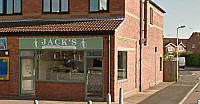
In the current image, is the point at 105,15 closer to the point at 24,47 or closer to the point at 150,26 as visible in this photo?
the point at 24,47

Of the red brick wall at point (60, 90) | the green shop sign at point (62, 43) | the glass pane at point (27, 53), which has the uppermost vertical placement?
the green shop sign at point (62, 43)

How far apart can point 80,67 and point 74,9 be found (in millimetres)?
3643

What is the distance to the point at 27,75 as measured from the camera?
18.0 meters

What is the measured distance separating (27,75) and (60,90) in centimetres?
240

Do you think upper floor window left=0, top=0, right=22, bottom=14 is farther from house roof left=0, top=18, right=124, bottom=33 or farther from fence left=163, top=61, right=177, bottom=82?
fence left=163, top=61, right=177, bottom=82

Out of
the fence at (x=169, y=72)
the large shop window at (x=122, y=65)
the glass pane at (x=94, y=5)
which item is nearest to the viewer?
the large shop window at (x=122, y=65)

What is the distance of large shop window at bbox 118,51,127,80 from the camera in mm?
16984

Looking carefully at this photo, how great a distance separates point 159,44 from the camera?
2802cm

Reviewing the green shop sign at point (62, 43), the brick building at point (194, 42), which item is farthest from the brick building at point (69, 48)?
the brick building at point (194, 42)

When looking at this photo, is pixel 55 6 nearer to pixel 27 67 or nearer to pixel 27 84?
pixel 27 67

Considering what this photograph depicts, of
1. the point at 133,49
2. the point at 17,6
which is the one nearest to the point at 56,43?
the point at 17,6

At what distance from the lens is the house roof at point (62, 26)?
54.1 ft

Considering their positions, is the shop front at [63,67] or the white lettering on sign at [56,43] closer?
the shop front at [63,67]

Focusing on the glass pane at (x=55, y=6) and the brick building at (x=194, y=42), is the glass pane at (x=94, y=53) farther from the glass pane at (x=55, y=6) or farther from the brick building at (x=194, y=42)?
the brick building at (x=194, y=42)
